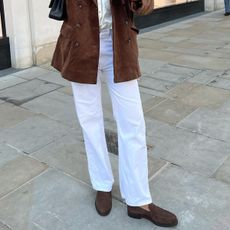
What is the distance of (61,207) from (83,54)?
113 cm

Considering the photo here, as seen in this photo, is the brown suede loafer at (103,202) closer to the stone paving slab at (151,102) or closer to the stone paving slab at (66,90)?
the stone paving slab at (151,102)

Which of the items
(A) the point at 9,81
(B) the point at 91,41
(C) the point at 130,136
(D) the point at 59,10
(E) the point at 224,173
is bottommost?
(E) the point at 224,173

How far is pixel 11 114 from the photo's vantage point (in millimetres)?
4824

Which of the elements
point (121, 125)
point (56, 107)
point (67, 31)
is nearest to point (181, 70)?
point (56, 107)

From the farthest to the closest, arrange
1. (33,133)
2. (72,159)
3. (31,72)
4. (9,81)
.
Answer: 1. (31,72)
2. (9,81)
3. (33,133)
4. (72,159)

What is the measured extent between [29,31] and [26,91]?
1406mm

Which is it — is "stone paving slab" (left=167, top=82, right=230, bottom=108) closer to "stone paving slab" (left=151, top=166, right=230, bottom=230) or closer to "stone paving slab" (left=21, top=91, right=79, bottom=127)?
"stone paving slab" (left=21, top=91, right=79, bottom=127)

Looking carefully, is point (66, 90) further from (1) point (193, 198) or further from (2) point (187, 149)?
(1) point (193, 198)

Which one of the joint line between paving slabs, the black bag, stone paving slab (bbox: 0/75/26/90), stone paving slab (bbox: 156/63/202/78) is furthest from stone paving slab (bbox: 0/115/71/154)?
stone paving slab (bbox: 156/63/202/78)

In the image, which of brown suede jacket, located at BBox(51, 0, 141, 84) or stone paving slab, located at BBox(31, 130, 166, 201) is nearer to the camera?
brown suede jacket, located at BBox(51, 0, 141, 84)

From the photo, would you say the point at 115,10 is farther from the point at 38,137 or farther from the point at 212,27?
the point at 212,27

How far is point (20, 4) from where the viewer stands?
249 inches

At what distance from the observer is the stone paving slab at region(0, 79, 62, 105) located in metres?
5.32

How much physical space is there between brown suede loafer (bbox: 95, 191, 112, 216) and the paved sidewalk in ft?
0.15
